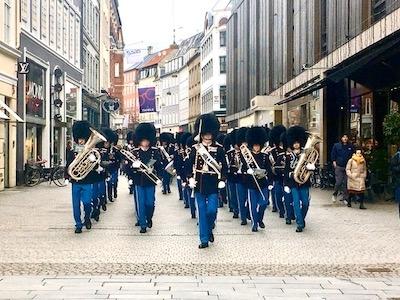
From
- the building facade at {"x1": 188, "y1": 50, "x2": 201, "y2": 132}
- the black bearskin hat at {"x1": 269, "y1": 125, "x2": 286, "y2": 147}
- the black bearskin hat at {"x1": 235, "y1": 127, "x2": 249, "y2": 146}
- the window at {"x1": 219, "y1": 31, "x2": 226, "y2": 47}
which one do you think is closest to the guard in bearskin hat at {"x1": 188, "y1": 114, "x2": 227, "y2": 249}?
the black bearskin hat at {"x1": 235, "y1": 127, "x2": 249, "y2": 146}

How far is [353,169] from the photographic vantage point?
656 inches

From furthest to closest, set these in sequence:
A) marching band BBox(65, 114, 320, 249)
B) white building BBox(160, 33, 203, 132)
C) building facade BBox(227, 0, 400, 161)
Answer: white building BBox(160, 33, 203, 132), building facade BBox(227, 0, 400, 161), marching band BBox(65, 114, 320, 249)

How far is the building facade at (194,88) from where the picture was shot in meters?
88.1

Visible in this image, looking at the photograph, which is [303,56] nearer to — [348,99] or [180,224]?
[348,99]

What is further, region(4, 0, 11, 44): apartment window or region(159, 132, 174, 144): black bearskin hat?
region(4, 0, 11, 44): apartment window

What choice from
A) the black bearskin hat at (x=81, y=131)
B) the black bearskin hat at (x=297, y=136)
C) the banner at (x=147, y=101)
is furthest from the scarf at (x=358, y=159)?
the banner at (x=147, y=101)

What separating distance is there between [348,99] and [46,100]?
13605mm

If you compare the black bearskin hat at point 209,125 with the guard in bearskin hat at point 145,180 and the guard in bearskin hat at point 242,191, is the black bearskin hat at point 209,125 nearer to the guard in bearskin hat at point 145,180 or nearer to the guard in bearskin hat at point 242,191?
the guard in bearskin hat at point 145,180

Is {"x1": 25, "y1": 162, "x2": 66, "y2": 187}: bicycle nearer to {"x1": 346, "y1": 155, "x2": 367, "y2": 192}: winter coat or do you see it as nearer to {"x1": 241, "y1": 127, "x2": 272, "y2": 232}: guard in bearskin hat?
{"x1": 346, "y1": 155, "x2": 367, "y2": 192}: winter coat

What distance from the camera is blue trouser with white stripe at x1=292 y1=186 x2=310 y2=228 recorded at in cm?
1273

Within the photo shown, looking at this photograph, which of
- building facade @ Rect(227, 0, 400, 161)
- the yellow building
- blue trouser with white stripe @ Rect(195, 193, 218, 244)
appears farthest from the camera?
the yellow building

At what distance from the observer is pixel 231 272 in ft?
28.4

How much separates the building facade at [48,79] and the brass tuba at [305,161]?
15005 millimetres

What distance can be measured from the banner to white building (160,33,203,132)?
41504mm
